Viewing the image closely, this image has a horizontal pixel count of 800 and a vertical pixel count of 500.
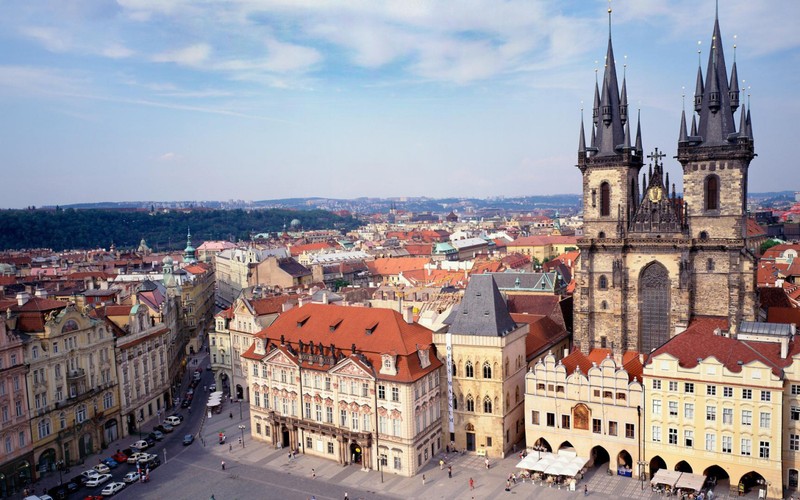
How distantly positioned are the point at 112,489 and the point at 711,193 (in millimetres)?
72297

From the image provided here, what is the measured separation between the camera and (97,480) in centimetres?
6819

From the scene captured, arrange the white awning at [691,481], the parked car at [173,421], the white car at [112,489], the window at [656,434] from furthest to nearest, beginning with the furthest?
the parked car at [173,421] → the white car at [112,489] → the window at [656,434] → the white awning at [691,481]

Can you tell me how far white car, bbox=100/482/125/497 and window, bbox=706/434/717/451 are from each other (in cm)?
5686

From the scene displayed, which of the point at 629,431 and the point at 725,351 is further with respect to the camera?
the point at 629,431

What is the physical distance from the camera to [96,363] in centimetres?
7938

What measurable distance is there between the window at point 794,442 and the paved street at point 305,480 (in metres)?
6.86

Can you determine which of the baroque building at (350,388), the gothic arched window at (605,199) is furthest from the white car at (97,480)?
the gothic arched window at (605,199)

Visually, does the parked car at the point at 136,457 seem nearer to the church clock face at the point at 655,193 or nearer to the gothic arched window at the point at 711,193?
the church clock face at the point at 655,193

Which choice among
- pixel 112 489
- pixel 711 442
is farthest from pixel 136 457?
pixel 711 442

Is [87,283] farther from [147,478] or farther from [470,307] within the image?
[470,307]

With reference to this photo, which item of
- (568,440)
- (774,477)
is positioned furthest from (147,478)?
(774,477)

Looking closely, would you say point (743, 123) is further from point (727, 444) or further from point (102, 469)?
point (102, 469)

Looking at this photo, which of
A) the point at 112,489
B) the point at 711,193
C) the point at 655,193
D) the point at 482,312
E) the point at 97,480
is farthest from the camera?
the point at 655,193

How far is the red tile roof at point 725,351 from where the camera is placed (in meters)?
60.0
